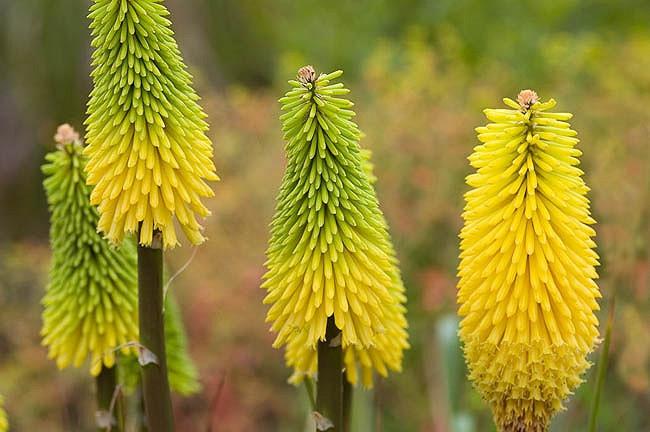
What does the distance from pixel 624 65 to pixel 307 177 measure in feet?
20.6

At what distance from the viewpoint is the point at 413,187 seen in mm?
7844

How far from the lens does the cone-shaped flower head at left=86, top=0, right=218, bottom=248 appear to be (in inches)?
97.7

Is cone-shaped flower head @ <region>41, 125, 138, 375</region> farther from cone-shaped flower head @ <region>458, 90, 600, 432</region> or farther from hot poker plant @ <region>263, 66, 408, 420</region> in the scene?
cone-shaped flower head @ <region>458, 90, 600, 432</region>

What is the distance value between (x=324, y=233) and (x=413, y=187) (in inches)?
210

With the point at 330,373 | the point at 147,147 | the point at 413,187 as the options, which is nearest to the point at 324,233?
the point at 330,373

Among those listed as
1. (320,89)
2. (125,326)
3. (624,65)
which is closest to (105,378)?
(125,326)

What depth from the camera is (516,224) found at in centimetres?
248

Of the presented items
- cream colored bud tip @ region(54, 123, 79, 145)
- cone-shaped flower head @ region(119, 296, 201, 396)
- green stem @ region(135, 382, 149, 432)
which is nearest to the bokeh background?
cone-shaped flower head @ region(119, 296, 201, 396)

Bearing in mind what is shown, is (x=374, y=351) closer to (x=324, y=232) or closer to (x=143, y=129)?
(x=324, y=232)

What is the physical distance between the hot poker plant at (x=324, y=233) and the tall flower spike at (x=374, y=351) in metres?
0.21

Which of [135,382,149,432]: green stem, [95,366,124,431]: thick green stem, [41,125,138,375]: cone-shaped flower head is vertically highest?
[41,125,138,375]: cone-shaped flower head

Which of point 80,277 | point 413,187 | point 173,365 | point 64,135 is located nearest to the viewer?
point 64,135

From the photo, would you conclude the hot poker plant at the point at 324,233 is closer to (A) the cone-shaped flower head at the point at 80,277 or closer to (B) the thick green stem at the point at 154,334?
(B) the thick green stem at the point at 154,334

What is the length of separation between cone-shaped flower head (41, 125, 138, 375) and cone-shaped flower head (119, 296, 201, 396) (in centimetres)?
21
